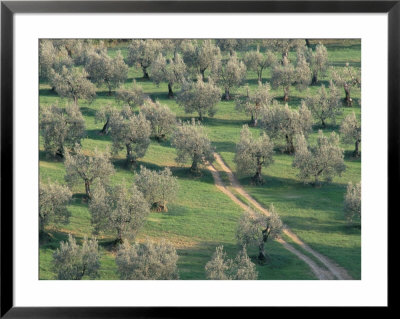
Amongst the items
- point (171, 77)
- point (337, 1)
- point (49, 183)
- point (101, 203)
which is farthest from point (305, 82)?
point (49, 183)

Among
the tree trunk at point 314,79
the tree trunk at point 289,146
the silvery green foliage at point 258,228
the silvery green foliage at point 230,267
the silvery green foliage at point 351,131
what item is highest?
the tree trunk at point 314,79

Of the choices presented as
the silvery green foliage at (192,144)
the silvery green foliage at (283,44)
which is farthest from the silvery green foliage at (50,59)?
the silvery green foliage at (283,44)

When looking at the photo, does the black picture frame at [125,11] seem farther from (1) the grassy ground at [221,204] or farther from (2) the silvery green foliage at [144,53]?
(2) the silvery green foliage at [144,53]

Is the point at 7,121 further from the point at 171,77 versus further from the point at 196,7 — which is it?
the point at 171,77

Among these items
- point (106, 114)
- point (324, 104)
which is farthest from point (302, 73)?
point (106, 114)

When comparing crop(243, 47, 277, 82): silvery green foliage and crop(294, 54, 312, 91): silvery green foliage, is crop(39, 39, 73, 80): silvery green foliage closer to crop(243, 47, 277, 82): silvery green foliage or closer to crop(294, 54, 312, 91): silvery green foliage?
crop(243, 47, 277, 82): silvery green foliage

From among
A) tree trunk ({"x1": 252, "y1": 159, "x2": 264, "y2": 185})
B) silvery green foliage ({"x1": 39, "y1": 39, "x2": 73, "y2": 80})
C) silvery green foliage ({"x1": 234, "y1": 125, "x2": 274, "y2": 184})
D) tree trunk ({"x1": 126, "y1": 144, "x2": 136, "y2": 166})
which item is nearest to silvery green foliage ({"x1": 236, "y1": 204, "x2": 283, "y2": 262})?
tree trunk ({"x1": 252, "y1": 159, "x2": 264, "y2": 185})
